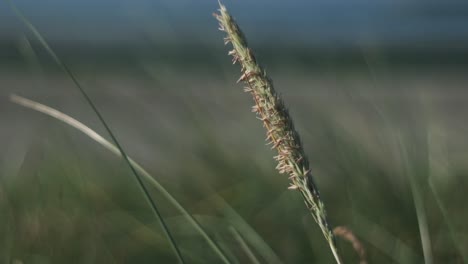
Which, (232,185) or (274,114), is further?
(232,185)

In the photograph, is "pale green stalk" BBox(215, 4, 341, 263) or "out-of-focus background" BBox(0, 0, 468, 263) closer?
"pale green stalk" BBox(215, 4, 341, 263)

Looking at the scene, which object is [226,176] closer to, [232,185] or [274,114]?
[232,185]

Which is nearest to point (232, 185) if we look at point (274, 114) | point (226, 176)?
point (226, 176)

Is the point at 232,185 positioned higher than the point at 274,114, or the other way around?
the point at 274,114

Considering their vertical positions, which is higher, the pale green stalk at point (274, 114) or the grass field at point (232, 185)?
the pale green stalk at point (274, 114)

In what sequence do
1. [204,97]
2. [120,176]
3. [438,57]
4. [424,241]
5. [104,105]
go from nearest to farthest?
[424,241] → [120,176] → [204,97] → [104,105] → [438,57]

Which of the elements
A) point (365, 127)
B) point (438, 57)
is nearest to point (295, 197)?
point (365, 127)

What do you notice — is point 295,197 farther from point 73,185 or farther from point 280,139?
point 280,139

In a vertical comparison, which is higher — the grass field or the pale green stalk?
the pale green stalk

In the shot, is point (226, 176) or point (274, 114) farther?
point (226, 176)

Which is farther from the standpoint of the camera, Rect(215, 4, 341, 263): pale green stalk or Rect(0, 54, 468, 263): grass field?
Rect(0, 54, 468, 263): grass field

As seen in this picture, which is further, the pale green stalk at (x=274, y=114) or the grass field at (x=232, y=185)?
the grass field at (x=232, y=185)
